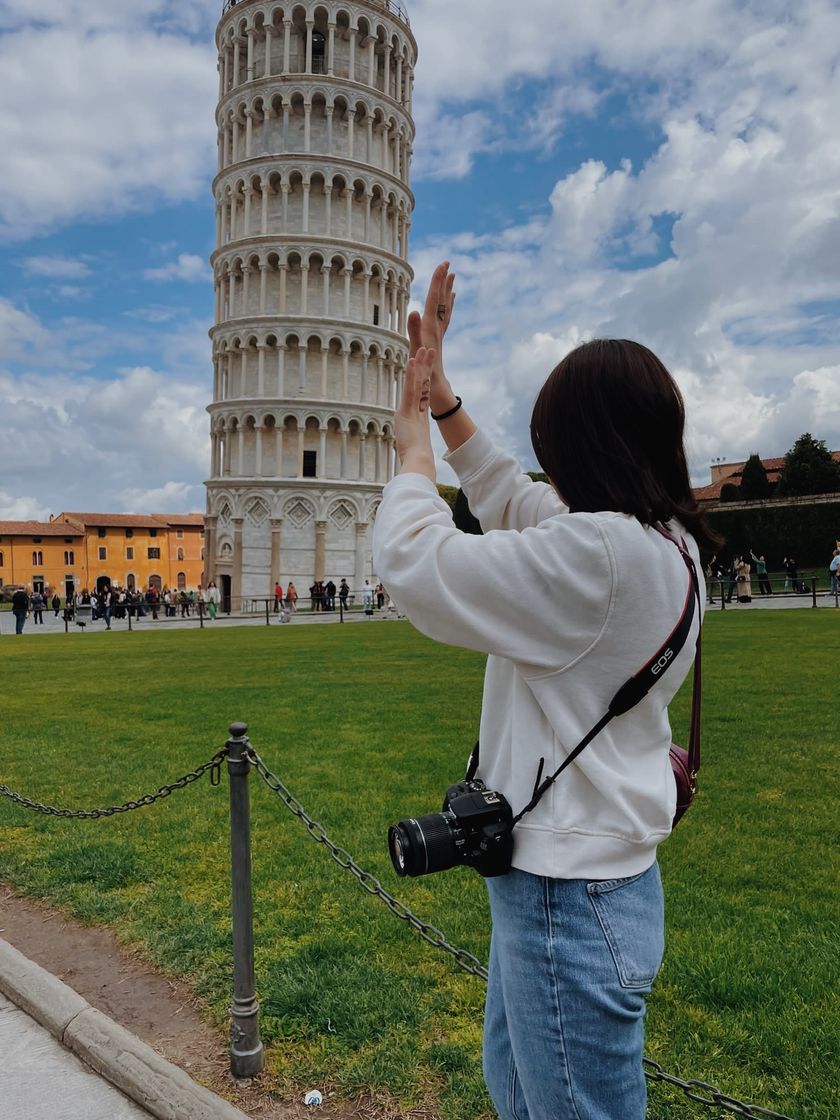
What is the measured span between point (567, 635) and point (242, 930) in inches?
102

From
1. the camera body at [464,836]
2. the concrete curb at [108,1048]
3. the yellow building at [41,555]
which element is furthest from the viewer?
the yellow building at [41,555]

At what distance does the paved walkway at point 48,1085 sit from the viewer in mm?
3172

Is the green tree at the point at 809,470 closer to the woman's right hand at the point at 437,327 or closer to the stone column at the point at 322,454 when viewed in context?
the stone column at the point at 322,454

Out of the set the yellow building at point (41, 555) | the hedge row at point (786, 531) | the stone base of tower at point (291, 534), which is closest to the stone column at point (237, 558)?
the stone base of tower at point (291, 534)

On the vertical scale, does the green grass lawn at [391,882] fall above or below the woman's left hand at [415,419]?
below

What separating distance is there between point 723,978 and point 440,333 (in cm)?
320

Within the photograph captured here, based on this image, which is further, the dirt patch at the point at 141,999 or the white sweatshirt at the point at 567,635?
the dirt patch at the point at 141,999

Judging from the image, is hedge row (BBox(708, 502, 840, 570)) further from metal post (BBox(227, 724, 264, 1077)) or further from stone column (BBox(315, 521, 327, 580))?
metal post (BBox(227, 724, 264, 1077))

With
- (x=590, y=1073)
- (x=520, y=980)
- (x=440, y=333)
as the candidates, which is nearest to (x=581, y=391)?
(x=440, y=333)

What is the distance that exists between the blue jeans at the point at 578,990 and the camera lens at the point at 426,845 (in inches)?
6.1

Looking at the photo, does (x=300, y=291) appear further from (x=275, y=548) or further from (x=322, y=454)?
(x=275, y=548)

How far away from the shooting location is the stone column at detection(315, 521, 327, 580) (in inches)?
2168

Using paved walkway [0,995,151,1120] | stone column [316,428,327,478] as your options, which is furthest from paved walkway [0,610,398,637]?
paved walkway [0,995,151,1120]

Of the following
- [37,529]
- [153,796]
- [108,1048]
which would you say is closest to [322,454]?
[37,529]
